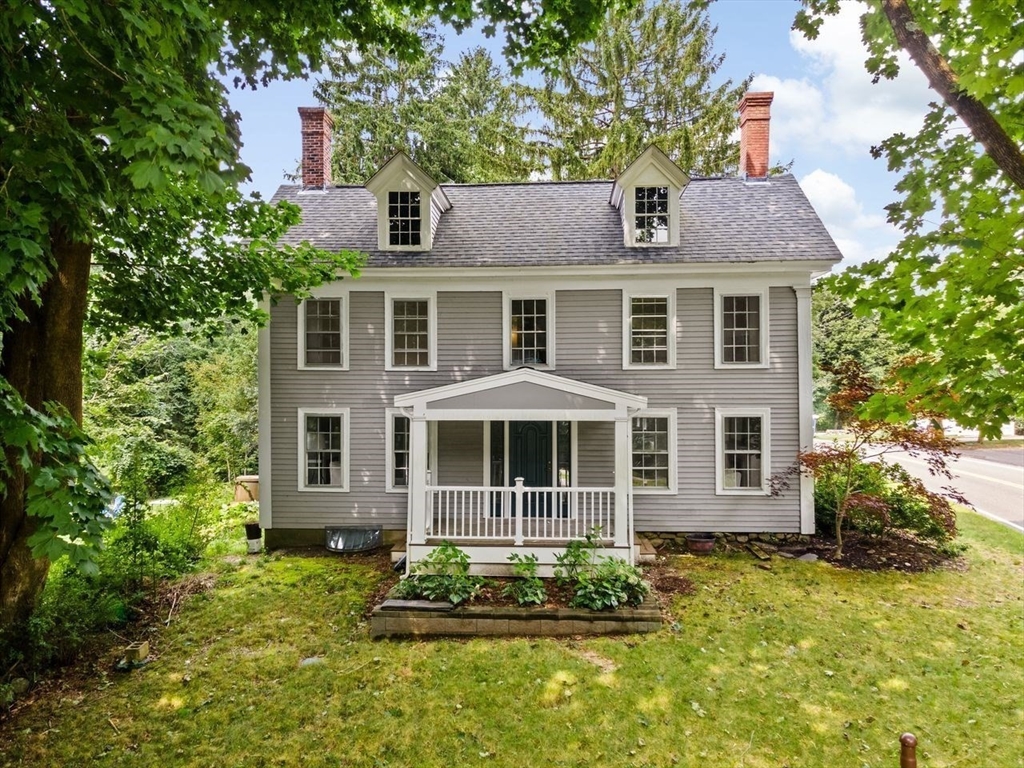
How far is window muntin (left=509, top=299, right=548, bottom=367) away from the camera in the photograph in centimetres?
1023

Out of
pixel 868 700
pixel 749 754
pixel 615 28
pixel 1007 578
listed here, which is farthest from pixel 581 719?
pixel 615 28

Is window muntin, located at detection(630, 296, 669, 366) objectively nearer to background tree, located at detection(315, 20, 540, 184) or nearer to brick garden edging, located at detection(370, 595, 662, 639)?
brick garden edging, located at detection(370, 595, 662, 639)

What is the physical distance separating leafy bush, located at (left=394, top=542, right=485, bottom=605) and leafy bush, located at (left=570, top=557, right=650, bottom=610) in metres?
1.54

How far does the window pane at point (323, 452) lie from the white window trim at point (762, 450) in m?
7.86

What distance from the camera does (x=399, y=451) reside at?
10.2 metres

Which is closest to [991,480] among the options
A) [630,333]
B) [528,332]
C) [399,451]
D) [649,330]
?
[649,330]

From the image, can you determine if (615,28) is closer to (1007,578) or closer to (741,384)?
(741,384)

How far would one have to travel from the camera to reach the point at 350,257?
26.5 ft

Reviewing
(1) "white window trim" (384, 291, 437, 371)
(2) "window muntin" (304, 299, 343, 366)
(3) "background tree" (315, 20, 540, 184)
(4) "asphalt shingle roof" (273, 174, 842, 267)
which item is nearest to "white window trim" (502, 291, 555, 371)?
(4) "asphalt shingle roof" (273, 174, 842, 267)

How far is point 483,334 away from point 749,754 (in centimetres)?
782

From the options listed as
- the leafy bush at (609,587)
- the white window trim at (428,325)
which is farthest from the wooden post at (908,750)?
the white window trim at (428,325)

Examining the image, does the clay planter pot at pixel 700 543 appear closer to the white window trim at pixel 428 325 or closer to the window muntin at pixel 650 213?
the window muntin at pixel 650 213

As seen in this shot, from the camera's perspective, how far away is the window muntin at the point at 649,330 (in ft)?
33.0

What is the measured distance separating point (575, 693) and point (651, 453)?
5656 millimetres
